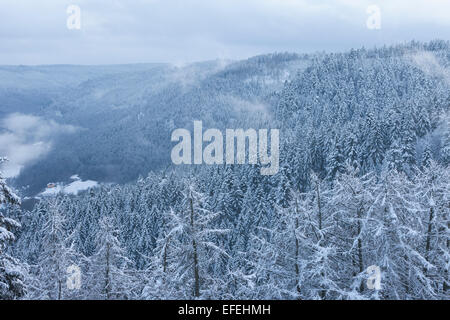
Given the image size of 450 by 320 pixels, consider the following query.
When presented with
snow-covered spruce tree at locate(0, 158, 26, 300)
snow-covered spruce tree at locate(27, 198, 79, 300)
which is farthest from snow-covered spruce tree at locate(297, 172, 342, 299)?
snow-covered spruce tree at locate(27, 198, 79, 300)

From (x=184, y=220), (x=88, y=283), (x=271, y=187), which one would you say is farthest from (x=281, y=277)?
(x=271, y=187)

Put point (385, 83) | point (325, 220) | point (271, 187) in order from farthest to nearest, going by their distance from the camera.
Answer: point (385, 83)
point (271, 187)
point (325, 220)

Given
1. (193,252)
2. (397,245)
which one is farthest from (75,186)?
(397,245)

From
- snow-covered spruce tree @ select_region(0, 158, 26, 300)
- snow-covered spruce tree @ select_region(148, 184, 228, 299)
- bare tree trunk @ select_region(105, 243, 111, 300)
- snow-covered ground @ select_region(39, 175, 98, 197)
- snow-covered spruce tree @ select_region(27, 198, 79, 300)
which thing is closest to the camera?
snow-covered spruce tree @ select_region(0, 158, 26, 300)

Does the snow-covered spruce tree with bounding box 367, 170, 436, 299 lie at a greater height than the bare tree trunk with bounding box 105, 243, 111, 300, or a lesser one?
greater

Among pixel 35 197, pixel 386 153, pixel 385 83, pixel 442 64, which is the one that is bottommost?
pixel 35 197

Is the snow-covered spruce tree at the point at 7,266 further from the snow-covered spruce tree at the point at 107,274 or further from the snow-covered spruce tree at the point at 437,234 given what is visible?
the snow-covered spruce tree at the point at 437,234

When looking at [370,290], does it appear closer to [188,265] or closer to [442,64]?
[188,265]

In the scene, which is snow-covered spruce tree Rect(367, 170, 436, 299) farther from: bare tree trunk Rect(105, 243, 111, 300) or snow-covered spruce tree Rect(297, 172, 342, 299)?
bare tree trunk Rect(105, 243, 111, 300)

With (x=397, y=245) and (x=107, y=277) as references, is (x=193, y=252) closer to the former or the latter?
(x=107, y=277)

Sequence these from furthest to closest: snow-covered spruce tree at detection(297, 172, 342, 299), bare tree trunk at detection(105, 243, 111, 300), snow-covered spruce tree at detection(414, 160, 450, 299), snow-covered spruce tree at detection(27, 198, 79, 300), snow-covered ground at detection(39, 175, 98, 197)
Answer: snow-covered ground at detection(39, 175, 98, 197)
bare tree trunk at detection(105, 243, 111, 300)
snow-covered spruce tree at detection(27, 198, 79, 300)
snow-covered spruce tree at detection(414, 160, 450, 299)
snow-covered spruce tree at detection(297, 172, 342, 299)

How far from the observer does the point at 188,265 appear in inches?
498

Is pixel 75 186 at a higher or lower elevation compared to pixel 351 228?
higher

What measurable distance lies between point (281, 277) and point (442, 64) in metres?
197
